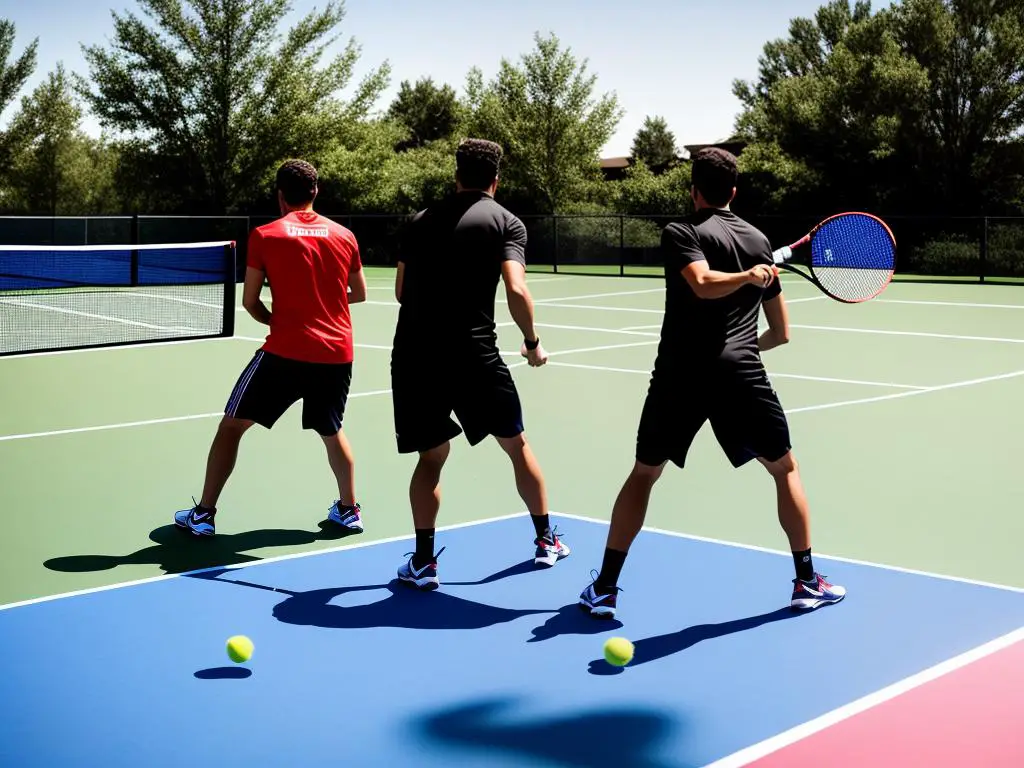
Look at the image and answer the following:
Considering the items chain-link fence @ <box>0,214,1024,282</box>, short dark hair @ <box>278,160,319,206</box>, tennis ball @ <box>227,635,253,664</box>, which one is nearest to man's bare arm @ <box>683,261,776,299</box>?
tennis ball @ <box>227,635,253,664</box>

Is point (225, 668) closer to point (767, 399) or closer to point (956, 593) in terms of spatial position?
point (767, 399)

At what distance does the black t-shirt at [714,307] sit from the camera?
211 inches

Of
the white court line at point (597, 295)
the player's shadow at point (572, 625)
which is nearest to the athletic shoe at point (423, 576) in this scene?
the player's shadow at point (572, 625)

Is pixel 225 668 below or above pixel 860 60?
below

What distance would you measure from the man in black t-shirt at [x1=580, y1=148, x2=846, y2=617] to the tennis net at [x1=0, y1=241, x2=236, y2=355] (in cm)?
948

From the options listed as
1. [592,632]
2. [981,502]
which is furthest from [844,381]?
[592,632]

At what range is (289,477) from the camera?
336 inches

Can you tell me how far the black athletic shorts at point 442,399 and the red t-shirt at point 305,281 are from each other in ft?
3.34

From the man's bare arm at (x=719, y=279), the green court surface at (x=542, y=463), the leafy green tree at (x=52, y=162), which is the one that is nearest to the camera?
the man's bare arm at (x=719, y=279)

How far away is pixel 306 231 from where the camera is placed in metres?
6.89

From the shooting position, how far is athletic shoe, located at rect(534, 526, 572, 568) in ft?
20.8

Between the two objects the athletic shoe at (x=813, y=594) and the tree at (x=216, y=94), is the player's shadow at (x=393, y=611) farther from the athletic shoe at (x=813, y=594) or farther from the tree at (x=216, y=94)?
the tree at (x=216, y=94)

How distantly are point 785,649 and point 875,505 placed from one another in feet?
9.02

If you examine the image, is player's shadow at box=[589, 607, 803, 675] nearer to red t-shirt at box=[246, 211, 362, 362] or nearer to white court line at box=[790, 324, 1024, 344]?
red t-shirt at box=[246, 211, 362, 362]
